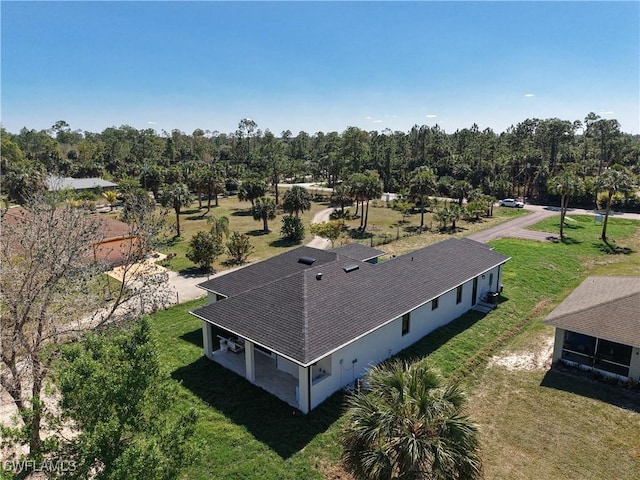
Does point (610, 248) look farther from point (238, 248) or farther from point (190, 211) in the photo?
point (190, 211)

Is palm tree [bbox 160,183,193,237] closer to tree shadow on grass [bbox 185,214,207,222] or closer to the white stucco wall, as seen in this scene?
tree shadow on grass [bbox 185,214,207,222]

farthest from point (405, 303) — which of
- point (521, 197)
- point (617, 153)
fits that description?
point (617, 153)

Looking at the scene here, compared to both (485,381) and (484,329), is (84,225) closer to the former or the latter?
(485,381)

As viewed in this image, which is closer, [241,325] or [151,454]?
[151,454]

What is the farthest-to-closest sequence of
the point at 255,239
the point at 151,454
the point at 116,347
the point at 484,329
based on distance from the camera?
the point at 255,239 → the point at 484,329 → the point at 116,347 → the point at 151,454

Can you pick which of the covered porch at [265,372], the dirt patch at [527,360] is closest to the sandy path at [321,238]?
the covered porch at [265,372]

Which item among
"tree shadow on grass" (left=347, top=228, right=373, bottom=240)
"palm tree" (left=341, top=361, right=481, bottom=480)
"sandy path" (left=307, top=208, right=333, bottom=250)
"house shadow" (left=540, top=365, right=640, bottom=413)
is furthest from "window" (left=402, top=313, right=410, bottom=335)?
"tree shadow on grass" (left=347, top=228, right=373, bottom=240)

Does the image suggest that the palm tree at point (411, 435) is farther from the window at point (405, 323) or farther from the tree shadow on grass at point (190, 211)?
the tree shadow on grass at point (190, 211)
